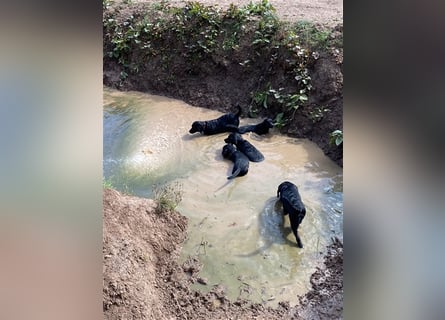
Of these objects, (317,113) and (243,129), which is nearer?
(317,113)

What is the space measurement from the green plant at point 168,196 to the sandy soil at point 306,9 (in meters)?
4.81

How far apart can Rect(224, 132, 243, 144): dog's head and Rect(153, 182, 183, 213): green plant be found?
5.06 ft

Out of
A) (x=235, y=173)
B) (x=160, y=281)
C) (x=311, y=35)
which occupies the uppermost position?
(x=311, y=35)

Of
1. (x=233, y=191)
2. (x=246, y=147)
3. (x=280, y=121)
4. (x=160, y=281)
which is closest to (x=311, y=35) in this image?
(x=280, y=121)

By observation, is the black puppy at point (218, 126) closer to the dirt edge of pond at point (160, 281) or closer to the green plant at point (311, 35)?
the green plant at point (311, 35)

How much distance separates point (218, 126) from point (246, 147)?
994 millimetres

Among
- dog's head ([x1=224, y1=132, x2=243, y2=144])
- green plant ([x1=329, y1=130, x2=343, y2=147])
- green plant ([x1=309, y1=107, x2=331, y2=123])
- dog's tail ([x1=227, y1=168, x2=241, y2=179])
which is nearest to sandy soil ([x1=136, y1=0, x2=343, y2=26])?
green plant ([x1=309, y1=107, x2=331, y2=123])

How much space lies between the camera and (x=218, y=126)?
784 cm

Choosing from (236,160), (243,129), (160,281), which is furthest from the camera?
(243,129)

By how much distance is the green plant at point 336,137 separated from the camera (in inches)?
271

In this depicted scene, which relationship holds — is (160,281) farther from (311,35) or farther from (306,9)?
(306,9)
